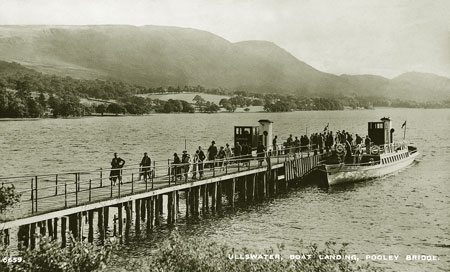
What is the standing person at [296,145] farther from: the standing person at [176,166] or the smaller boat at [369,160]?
the standing person at [176,166]

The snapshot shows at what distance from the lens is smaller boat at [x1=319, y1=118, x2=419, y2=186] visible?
43031 millimetres

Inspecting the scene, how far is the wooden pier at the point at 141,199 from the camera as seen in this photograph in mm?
21328

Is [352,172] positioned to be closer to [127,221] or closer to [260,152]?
[260,152]

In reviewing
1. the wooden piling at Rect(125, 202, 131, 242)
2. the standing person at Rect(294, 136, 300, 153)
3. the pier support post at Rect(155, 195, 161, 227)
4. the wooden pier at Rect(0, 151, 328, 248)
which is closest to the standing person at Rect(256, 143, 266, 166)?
the wooden pier at Rect(0, 151, 328, 248)

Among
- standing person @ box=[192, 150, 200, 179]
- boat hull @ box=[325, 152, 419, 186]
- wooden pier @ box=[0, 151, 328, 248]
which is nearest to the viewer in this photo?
wooden pier @ box=[0, 151, 328, 248]

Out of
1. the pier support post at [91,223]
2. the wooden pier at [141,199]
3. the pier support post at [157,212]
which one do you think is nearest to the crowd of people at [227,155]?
the wooden pier at [141,199]

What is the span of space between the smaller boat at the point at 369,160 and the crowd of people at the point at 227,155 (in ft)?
1.21

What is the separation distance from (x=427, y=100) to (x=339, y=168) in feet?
448

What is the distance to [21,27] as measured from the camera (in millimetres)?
190250

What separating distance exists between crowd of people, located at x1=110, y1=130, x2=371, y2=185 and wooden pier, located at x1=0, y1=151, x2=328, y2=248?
0.34 m

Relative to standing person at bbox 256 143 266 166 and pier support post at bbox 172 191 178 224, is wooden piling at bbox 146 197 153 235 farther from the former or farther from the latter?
standing person at bbox 256 143 266 166

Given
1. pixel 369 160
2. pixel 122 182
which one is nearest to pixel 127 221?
pixel 122 182

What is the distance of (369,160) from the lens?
46.8m

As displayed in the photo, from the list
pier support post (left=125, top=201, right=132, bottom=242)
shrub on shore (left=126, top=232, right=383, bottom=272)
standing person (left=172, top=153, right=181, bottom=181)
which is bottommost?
pier support post (left=125, top=201, right=132, bottom=242)
